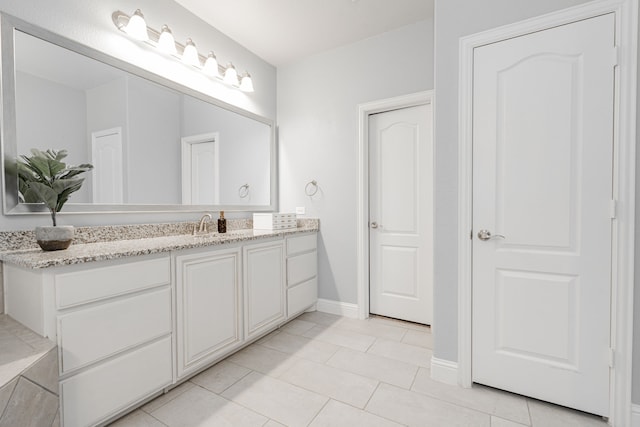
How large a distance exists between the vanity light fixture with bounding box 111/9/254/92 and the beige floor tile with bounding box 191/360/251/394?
2.26 meters

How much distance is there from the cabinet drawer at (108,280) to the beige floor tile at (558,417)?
81.5 inches

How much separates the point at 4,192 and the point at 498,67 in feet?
8.79

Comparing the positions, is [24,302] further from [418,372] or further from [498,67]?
[498,67]

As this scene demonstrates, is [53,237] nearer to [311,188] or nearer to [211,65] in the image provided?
[211,65]

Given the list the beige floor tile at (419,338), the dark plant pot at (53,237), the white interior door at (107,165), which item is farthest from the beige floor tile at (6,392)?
the beige floor tile at (419,338)

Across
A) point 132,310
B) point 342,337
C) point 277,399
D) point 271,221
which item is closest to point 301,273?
point 271,221

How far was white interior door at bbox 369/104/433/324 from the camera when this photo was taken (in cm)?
268

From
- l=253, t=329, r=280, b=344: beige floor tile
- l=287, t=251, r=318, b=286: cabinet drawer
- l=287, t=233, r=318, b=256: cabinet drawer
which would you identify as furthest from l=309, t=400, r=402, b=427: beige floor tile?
l=287, t=233, r=318, b=256: cabinet drawer

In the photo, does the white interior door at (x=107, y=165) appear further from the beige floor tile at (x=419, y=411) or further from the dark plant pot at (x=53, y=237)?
the beige floor tile at (x=419, y=411)

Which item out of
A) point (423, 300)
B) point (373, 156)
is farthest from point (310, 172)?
point (423, 300)

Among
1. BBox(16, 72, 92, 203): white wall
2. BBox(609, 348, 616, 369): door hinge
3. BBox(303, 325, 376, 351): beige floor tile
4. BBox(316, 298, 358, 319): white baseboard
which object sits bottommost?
BBox(303, 325, 376, 351): beige floor tile

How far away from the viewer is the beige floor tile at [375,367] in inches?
73.9

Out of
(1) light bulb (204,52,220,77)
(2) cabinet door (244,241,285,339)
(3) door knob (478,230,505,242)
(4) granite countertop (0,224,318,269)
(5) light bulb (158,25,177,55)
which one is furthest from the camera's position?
(1) light bulb (204,52,220,77)

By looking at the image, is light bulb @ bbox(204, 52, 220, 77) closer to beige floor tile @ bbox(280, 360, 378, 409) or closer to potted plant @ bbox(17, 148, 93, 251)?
potted plant @ bbox(17, 148, 93, 251)
